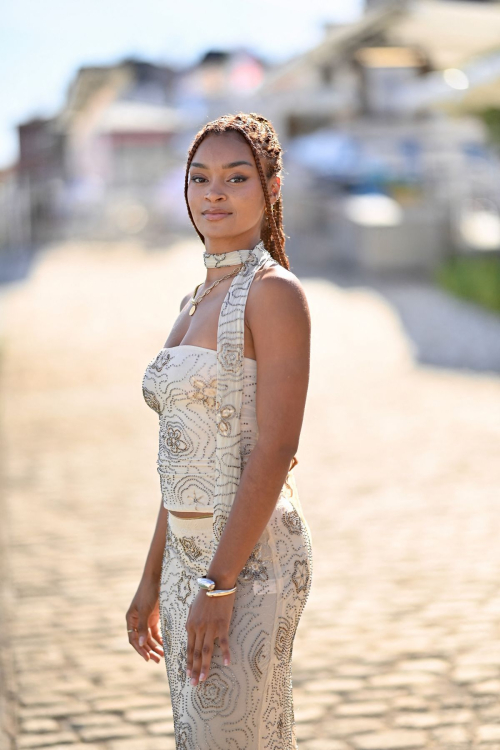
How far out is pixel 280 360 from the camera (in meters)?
2.20

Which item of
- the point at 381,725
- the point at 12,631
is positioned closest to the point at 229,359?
the point at 381,725

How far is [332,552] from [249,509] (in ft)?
13.3

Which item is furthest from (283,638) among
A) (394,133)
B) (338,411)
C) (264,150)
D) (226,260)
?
(394,133)

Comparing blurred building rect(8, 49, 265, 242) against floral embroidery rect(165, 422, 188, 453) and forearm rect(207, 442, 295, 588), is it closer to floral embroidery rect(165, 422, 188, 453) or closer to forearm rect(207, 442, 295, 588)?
floral embroidery rect(165, 422, 188, 453)

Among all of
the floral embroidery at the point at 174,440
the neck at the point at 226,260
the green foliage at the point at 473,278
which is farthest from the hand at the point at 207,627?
the green foliage at the point at 473,278

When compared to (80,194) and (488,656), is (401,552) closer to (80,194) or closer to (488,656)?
(488,656)

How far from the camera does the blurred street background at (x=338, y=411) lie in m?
4.30

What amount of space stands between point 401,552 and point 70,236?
26805 millimetres

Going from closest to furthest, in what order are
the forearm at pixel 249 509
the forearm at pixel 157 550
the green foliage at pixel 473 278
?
the forearm at pixel 249 509 → the forearm at pixel 157 550 → the green foliage at pixel 473 278

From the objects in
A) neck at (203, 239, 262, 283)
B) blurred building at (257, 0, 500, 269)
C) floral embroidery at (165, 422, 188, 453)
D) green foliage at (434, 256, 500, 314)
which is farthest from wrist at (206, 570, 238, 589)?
green foliage at (434, 256, 500, 314)

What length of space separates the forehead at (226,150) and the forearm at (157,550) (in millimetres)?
902

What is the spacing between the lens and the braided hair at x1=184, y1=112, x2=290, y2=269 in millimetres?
2348

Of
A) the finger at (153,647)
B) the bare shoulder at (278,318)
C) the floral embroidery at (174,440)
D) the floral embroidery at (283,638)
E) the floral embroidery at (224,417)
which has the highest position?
the bare shoulder at (278,318)

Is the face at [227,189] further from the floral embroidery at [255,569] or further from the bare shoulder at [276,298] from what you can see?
the floral embroidery at [255,569]
